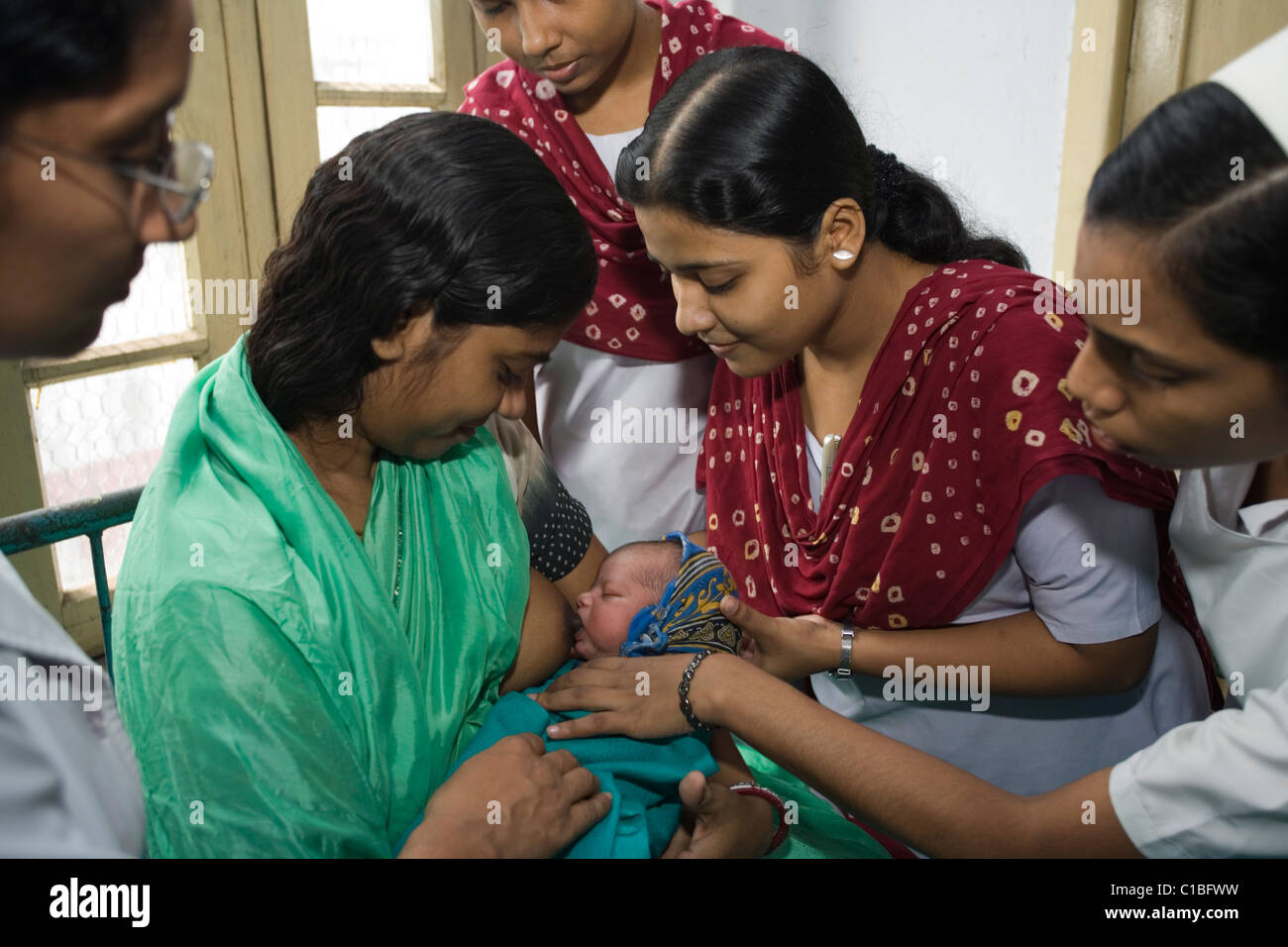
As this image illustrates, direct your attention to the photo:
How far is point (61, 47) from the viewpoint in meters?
0.74

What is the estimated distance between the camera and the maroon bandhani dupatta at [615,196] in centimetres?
221

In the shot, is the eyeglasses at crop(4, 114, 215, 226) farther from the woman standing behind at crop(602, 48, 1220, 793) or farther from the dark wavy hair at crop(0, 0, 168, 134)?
the woman standing behind at crop(602, 48, 1220, 793)

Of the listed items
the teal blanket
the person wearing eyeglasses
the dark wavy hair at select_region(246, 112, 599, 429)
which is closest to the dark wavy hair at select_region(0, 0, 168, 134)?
the person wearing eyeglasses

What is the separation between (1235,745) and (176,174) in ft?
4.02

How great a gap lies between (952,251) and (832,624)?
0.72 metres

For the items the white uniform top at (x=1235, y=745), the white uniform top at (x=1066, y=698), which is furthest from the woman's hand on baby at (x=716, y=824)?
the white uniform top at (x=1235, y=745)

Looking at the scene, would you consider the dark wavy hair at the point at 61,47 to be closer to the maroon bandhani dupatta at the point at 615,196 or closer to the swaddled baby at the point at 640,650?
the swaddled baby at the point at 640,650

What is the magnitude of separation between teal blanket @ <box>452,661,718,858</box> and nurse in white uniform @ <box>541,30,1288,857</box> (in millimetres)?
178

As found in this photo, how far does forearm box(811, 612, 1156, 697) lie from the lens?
163 centimetres

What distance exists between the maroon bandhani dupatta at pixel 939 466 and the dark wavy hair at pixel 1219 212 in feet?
1.61

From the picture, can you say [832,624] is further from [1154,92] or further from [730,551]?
[1154,92]

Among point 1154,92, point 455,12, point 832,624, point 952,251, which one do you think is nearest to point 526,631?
point 832,624

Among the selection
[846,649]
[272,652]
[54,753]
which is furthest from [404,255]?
[846,649]

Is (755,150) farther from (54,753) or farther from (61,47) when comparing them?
(54,753)
